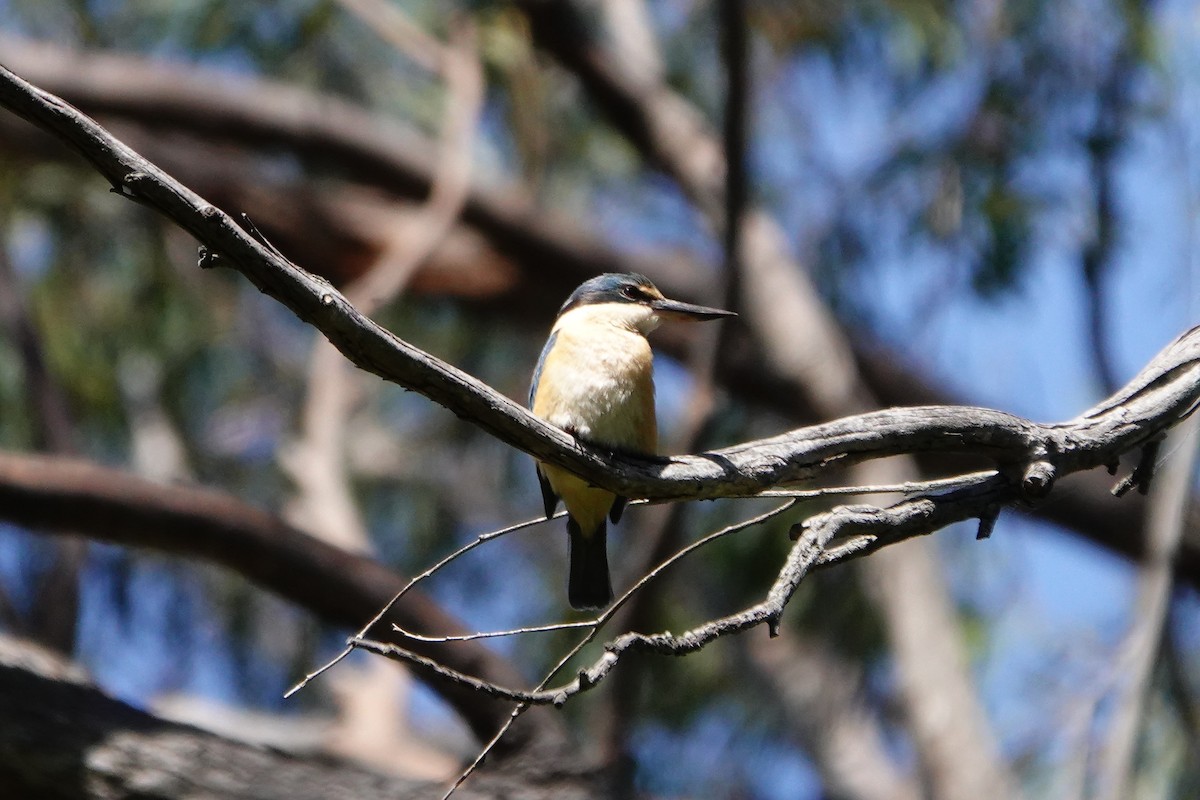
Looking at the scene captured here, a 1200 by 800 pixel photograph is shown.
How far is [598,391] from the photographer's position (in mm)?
3744

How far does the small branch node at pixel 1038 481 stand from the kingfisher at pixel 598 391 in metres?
1.10

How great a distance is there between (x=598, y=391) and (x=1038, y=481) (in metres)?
1.42

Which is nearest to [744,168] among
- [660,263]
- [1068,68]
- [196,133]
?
[660,263]

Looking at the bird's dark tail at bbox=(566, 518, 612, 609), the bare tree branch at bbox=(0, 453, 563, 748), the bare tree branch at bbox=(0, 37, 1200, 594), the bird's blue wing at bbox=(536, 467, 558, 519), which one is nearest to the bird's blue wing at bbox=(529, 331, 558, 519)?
the bird's blue wing at bbox=(536, 467, 558, 519)

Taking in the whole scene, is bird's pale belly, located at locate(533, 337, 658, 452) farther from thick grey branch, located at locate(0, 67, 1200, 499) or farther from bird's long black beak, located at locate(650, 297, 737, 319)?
thick grey branch, located at locate(0, 67, 1200, 499)

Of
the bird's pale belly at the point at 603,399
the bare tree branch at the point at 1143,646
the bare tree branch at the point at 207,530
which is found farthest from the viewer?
the bare tree branch at the point at 207,530

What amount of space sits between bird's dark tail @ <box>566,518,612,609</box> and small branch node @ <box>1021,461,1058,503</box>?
5.73ft

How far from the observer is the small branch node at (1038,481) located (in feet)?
8.64

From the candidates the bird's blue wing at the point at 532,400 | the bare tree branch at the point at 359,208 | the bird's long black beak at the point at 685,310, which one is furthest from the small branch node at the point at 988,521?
the bare tree branch at the point at 359,208

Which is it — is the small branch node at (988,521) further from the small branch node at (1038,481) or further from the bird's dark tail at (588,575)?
the bird's dark tail at (588,575)

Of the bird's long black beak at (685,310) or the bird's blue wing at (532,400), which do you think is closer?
the bird's long black beak at (685,310)

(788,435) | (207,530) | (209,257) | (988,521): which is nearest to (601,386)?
(788,435)

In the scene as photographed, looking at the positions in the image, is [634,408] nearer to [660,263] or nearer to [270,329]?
[660,263]

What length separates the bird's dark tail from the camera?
419 cm
